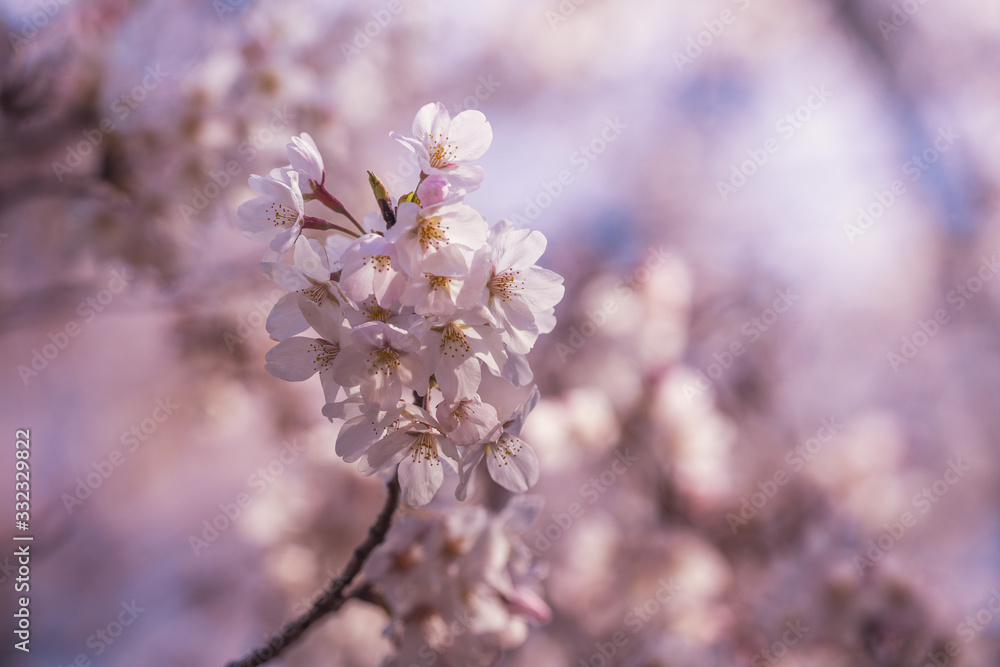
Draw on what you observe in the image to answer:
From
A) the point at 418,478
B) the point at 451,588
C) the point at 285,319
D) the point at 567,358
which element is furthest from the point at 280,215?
the point at 567,358

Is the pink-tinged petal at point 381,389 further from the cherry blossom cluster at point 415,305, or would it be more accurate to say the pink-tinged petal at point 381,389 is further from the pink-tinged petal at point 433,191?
the pink-tinged petal at point 433,191

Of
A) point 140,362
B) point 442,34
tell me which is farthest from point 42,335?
point 442,34

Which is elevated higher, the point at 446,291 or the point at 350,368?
the point at 446,291

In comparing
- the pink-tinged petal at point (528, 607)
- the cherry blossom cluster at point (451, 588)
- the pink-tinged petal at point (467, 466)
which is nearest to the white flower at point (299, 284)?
the pink-tinged petal at point (467, 466)

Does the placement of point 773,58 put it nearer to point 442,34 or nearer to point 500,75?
point 500,75

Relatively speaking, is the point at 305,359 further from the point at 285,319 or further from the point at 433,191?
the point at 433,191

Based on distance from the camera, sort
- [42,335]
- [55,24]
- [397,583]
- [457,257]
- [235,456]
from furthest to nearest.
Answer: [235,456], [42,335], [55,24], [397,583], [457,257]

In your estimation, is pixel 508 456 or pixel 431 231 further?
pixel 508 456
